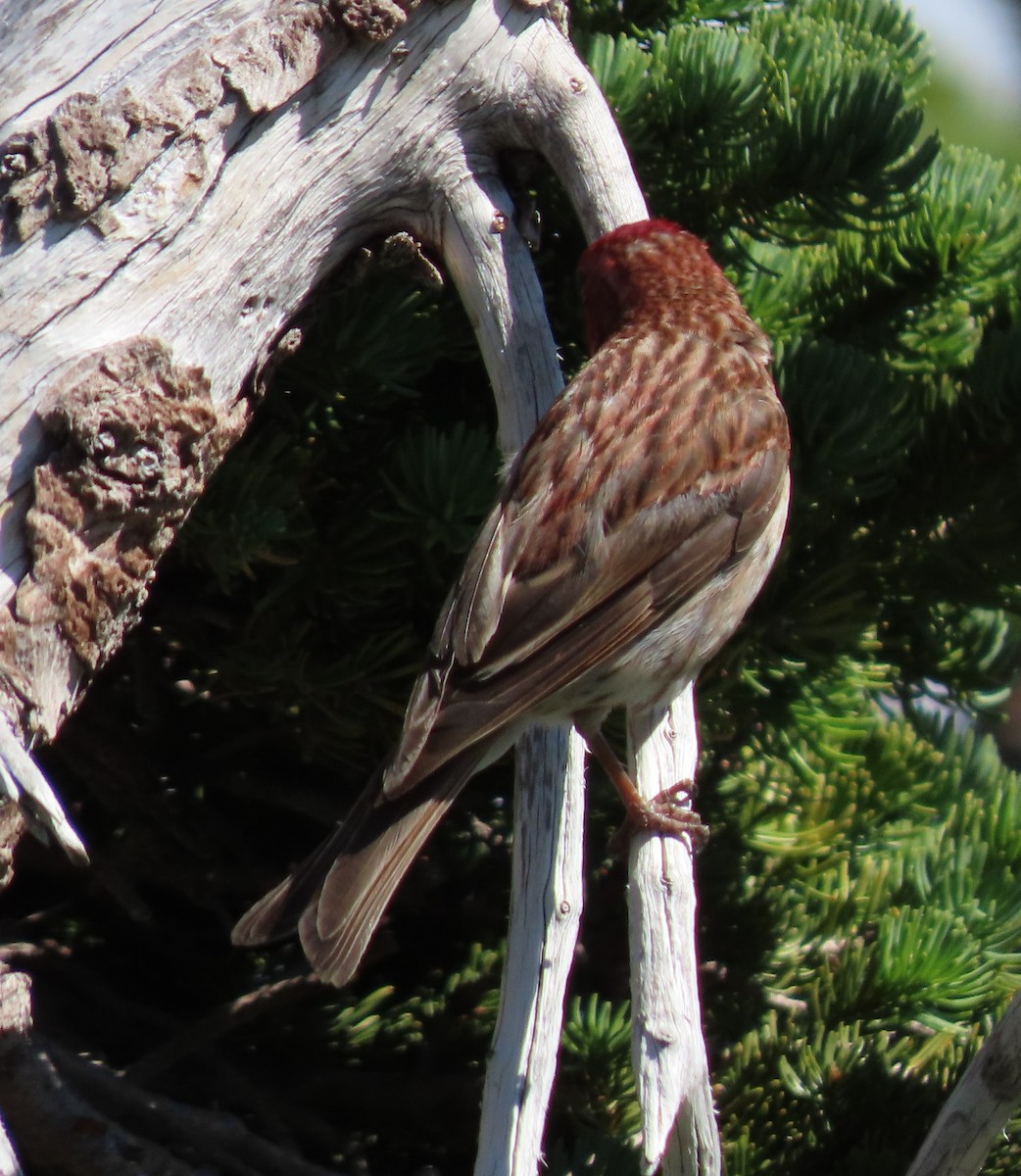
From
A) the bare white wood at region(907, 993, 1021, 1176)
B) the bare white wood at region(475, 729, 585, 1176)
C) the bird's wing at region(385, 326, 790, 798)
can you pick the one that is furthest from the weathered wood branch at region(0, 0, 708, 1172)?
the bare white wood at region(907, 993, 1021, 1176)

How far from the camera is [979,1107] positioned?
2045mm

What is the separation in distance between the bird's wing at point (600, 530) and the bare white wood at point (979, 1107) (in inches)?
32.1

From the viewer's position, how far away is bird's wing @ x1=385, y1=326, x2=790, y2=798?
2225mm

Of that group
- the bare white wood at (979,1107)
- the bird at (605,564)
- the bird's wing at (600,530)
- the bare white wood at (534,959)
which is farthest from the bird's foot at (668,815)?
the bare white wood at (979,1107)

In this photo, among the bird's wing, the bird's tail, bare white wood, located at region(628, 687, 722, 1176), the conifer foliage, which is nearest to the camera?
bare white wood, located at region(628, 687, 722, 1176)

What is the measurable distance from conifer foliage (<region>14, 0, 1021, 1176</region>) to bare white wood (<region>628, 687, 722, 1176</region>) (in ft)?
1.34

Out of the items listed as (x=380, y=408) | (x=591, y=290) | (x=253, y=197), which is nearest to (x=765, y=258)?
(x=591, y=290)

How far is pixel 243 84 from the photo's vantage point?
226cm

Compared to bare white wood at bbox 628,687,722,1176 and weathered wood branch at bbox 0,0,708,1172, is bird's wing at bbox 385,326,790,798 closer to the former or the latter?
weathered wood branch at bbox 0,0,708,1172

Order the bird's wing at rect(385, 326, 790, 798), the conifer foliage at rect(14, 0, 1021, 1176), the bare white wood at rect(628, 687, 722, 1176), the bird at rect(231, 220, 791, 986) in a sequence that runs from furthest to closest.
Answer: the conifer foliage at rect(14, 0, 1021, 1176), the bird's wing at rect(385, 326, 790, 798), the bird at rect(231, 220, 791, 986), the bare white wood at rect(628, 687, 722, 1176)

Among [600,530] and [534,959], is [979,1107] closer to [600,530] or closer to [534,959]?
[534,959]

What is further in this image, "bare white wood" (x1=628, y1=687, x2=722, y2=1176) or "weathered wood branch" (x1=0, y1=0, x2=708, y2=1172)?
"weathered wood branch" (x1=0, y1=0, x2=708, y2=1172)

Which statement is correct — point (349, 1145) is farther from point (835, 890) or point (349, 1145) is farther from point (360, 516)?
point (360, 516)

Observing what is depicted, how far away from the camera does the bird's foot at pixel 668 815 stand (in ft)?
7.20
